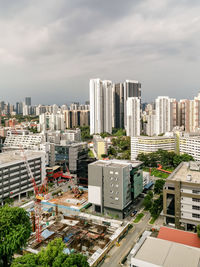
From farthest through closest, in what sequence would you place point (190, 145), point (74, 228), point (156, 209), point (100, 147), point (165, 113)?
point (165, 113)
point (100, 147)
point (190, 145)
point (156, 209)
point (74, 228)

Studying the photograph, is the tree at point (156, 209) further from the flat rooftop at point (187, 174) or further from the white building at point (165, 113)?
the white building at point (165, 113)

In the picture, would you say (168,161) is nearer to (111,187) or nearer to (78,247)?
(111,187)

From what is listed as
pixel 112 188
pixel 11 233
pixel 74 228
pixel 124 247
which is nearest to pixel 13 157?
pixel 74 228

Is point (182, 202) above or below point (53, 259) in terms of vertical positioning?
above

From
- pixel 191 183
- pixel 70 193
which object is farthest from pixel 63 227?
pixel 191 183

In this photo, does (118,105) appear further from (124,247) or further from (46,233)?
(124,247)

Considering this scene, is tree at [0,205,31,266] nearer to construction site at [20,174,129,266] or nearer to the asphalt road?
construction site at [20,174,129,266]

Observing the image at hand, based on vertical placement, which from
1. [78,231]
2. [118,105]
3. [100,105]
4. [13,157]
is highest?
[118,105]
